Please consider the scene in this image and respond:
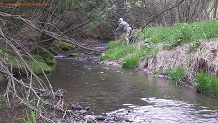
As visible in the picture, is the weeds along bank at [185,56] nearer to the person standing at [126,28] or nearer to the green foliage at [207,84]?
the green foliage at [207,84]

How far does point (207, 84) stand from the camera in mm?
7824

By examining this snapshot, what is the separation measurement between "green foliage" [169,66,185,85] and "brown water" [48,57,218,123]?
0.18 meters

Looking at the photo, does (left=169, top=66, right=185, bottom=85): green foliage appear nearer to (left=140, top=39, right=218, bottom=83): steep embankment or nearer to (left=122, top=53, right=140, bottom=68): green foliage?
(left=140, top=39, right=218, bottom=83): steep embankment

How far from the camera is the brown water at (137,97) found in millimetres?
5863

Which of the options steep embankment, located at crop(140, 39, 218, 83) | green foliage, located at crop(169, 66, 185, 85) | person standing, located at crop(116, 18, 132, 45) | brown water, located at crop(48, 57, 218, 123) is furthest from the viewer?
person standing, located at crop(116, 18, 132, 45)

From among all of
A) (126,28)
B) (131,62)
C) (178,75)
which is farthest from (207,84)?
(126,28)

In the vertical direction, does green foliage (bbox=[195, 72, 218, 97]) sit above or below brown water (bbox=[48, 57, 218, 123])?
above

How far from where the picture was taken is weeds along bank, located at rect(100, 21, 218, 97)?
817 centimetres

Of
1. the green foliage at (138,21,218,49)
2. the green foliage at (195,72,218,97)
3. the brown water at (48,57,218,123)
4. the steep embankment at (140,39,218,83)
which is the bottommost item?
the brown water at (48,57,218,123)

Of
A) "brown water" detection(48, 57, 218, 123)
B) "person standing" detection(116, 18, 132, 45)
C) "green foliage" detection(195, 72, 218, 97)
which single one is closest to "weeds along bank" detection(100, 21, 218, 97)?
"green foliage" detection(195, 72, 218, 97)

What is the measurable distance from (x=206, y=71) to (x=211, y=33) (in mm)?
1678

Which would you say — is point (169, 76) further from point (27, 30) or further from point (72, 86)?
point (27, 30)

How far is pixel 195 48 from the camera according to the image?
9445 millimetres

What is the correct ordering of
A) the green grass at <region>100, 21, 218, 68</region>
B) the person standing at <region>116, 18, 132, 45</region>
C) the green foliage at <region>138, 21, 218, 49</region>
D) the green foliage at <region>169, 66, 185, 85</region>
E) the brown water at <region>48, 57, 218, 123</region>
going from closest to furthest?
the brown water at <region>48, 57, 218, 123</region>
the green foliage at <region>169, 66, 185, 85</region>
the green foliage at <region>138, 21, 218, 49</region>
the green grass at <region>100, 21, 218, 68</region>
the person standing at <region>116, 18, 132, 45</region>
